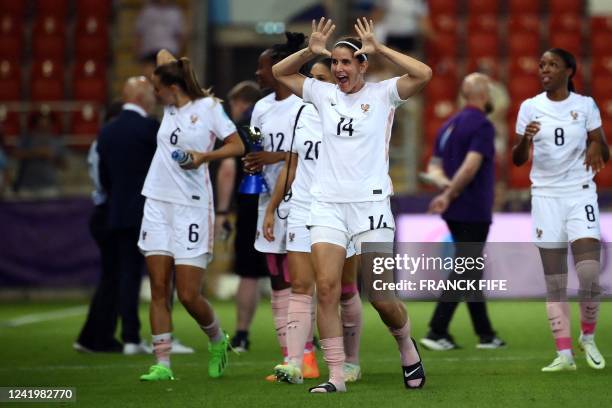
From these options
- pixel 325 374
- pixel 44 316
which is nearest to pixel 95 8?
pixel 44 316

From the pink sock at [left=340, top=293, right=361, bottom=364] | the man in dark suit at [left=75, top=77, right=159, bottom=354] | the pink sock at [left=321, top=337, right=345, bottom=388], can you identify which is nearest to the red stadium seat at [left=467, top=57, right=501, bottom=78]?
the man in dark suit at [left=75, top=77, right=159, bottom=354]

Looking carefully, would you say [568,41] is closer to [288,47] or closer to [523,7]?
[523,7]

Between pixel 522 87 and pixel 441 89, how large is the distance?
4.27ft

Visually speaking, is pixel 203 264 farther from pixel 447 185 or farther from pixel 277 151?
pixel 447 185

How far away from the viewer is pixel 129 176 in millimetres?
10453

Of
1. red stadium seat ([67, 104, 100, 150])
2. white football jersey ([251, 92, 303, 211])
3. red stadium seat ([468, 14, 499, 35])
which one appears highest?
red stadium seat ([468, 14, 499, 35])

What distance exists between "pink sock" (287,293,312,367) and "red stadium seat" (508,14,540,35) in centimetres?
1448

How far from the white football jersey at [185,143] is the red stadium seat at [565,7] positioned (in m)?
14.1

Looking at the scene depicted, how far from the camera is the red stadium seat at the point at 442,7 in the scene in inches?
858

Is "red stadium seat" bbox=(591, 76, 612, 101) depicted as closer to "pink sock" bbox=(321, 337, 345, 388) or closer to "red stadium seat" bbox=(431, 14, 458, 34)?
"red stadium seat" bbox=(431, 14, 458, 34)

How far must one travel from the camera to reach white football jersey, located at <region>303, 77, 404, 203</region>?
24.3 ft

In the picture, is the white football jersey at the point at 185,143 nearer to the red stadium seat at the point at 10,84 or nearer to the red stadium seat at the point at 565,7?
the red stadium seat at the point at 10,84

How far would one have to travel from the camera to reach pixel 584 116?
883cm

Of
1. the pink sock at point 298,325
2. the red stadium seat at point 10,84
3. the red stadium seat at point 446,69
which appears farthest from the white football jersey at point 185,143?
the red stadium seat at point 10,84
